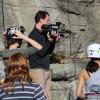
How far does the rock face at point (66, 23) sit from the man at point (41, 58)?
2143 mm

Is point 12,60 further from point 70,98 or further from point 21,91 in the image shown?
point 70,98

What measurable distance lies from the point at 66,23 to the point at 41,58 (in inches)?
152

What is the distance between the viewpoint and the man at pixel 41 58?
7754 mm

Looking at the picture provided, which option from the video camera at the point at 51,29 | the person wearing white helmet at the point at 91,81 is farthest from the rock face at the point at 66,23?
the person wearing white helmet at the point at 91,81

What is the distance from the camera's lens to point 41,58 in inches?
306

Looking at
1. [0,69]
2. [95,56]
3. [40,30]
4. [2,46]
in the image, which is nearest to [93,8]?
[2,46]

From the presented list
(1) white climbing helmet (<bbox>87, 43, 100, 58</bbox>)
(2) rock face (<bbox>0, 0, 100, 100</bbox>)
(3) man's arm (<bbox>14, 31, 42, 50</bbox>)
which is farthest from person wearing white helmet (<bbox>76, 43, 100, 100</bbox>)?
(2) rock face (<bbox>0, 0, 100, 100</bbox>)

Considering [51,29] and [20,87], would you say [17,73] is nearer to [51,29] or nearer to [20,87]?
[20,87]

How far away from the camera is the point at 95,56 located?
6.45 metres

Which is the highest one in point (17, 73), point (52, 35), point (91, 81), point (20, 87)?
point (52, 35)

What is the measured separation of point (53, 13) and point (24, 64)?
6.24 meters

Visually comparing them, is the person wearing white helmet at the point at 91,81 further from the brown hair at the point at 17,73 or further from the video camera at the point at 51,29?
the video camera at the point at 51,29

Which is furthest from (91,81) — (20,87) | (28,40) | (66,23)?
(66,23)

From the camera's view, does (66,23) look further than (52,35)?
Yes
